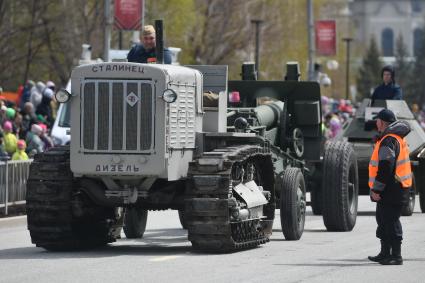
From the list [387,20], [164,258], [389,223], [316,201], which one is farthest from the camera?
[387,20]

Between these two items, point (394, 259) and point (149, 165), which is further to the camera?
point (149, 165)

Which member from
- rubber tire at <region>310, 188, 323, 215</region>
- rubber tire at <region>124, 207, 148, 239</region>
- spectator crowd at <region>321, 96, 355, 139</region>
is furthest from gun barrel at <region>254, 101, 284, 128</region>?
spectator crowd at <region>321, 96, 355, 139</region>

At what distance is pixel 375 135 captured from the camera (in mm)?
26281

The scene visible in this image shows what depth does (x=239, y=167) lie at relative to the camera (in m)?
17.5

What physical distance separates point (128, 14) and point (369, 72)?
83.1 m

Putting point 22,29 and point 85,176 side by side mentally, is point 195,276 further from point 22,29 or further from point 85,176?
point 22,29

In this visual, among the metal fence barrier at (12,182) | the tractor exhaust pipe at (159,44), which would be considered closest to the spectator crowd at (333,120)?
the metal fence barrier at (12,182)

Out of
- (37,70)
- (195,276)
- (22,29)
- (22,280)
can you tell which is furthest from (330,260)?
(37,70)

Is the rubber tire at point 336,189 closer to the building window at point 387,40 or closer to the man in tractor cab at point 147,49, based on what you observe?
the man in tractor cab at point 147,49

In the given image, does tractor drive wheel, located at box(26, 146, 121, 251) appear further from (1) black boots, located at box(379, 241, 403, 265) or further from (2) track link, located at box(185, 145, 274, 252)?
(1) black boots, located at box(379, 241, 403, 265)

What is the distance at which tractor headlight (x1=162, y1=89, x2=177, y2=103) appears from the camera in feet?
54.2

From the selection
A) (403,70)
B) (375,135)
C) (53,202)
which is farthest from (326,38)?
(403,70)

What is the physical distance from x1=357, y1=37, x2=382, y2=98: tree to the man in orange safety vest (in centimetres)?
9488

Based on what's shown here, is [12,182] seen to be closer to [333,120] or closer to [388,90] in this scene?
[388,90]
